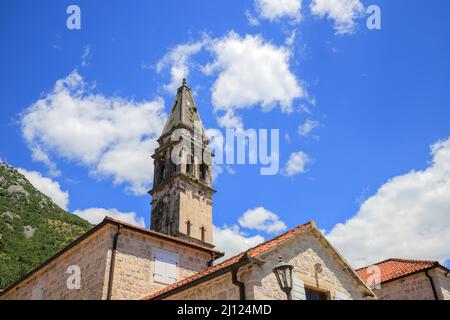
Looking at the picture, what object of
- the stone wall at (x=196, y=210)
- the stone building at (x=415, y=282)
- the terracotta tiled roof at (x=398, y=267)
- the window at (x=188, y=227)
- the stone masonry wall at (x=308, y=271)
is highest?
the stone wall at (x=196, y=210)

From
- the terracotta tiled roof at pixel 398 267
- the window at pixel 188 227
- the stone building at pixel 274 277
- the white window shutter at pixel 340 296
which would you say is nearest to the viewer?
the stone building at pixel 274 277

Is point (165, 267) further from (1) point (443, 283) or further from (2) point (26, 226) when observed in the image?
(2) point (26, 226)

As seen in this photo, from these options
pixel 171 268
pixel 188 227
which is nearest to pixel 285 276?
pixel 171 268

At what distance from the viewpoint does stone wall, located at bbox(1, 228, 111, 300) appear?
1460cm

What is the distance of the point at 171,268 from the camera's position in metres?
16.2

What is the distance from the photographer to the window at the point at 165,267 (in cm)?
1579

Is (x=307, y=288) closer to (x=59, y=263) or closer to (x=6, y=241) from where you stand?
(x=59, y=263)

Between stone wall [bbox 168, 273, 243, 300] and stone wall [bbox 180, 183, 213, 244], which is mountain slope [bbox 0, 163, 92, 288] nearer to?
stone wall [bbox 180, 183, 213, 244]

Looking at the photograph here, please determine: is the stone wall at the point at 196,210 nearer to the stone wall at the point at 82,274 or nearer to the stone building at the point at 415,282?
the stone wall at the point at 82,274

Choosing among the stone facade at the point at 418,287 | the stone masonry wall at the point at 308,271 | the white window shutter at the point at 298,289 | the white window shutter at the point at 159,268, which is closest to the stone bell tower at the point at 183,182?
the white window shutter at the point at 159,268

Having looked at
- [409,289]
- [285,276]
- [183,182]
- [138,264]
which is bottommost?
[285,276]

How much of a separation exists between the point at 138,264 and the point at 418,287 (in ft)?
38.1

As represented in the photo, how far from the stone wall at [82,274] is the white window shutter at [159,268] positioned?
82.5 inches

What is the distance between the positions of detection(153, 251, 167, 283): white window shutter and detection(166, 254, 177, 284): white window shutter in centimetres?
20
